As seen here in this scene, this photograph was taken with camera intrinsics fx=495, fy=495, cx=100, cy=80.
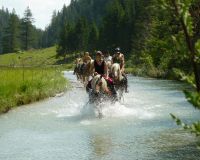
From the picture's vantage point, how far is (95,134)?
12914mm

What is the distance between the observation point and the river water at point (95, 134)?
10516 mm

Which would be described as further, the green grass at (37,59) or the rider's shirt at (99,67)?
the green grass at (37,59)

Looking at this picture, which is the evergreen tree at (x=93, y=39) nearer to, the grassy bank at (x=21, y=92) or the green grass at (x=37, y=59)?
the green grass at (x=37, y=59)

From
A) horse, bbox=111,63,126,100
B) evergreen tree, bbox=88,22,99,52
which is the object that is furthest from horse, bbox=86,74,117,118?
evergreen tree, bbox=88,22,99,52

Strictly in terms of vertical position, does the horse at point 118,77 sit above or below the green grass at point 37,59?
above

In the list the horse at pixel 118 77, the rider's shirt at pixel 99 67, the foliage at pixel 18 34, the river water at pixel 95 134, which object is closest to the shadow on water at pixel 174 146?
the river water at pixel 95 134

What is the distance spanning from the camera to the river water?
10516 millimetres

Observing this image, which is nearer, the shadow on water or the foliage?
the shadow on water

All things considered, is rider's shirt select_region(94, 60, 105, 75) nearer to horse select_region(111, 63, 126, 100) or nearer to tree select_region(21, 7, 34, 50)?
horse select_region(111, 63, 126, 100)

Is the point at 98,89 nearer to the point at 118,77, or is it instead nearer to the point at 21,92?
the point at 118,77

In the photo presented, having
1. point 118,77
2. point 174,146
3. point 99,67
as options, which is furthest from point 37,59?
point 174,146

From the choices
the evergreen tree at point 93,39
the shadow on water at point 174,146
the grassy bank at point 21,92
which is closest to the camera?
the shadow on water at point 174,146

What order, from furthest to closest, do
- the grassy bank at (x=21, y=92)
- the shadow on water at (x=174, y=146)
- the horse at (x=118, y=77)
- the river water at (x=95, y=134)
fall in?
the horse at (x=118, y=77), the grassy bank at (x=21, y=92), the river water at (x=95, y=134), the shadow on water at (x=174, y=146)

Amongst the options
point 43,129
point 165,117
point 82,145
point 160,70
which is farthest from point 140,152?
point 160,70
